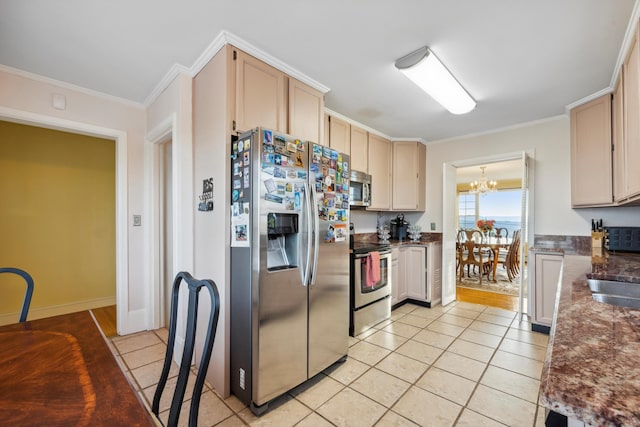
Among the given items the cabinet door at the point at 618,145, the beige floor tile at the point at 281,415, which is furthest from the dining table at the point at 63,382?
the cabinet door at the point at 618,145

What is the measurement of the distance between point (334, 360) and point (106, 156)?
12.5ft

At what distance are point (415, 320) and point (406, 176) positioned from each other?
6.47 feet

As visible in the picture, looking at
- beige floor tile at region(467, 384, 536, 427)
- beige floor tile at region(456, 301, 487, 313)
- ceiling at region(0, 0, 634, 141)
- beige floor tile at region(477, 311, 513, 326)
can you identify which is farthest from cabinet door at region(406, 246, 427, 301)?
ceiling at region(0, 0, 634, 141)

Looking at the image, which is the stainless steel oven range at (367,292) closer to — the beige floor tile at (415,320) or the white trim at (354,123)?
the beige floor tile at (415,320)

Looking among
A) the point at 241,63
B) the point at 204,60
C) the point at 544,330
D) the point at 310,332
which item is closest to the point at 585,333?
the point at 310,332

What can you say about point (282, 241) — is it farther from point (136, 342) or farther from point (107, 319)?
point (107, 319)

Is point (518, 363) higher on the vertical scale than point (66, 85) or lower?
lower

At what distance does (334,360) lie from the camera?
2201mm

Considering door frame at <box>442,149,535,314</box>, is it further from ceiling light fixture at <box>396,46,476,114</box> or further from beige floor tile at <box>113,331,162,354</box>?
beige floor tile at <box>113,331,162,354</box>

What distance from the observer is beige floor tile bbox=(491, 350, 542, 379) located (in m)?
2.18

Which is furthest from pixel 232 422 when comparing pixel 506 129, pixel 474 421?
pixel 506 129

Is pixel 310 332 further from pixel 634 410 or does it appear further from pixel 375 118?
pixel 375 118

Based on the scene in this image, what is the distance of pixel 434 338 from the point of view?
279 cm

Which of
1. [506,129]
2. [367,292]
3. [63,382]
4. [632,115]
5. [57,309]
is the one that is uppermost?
[506,129]
